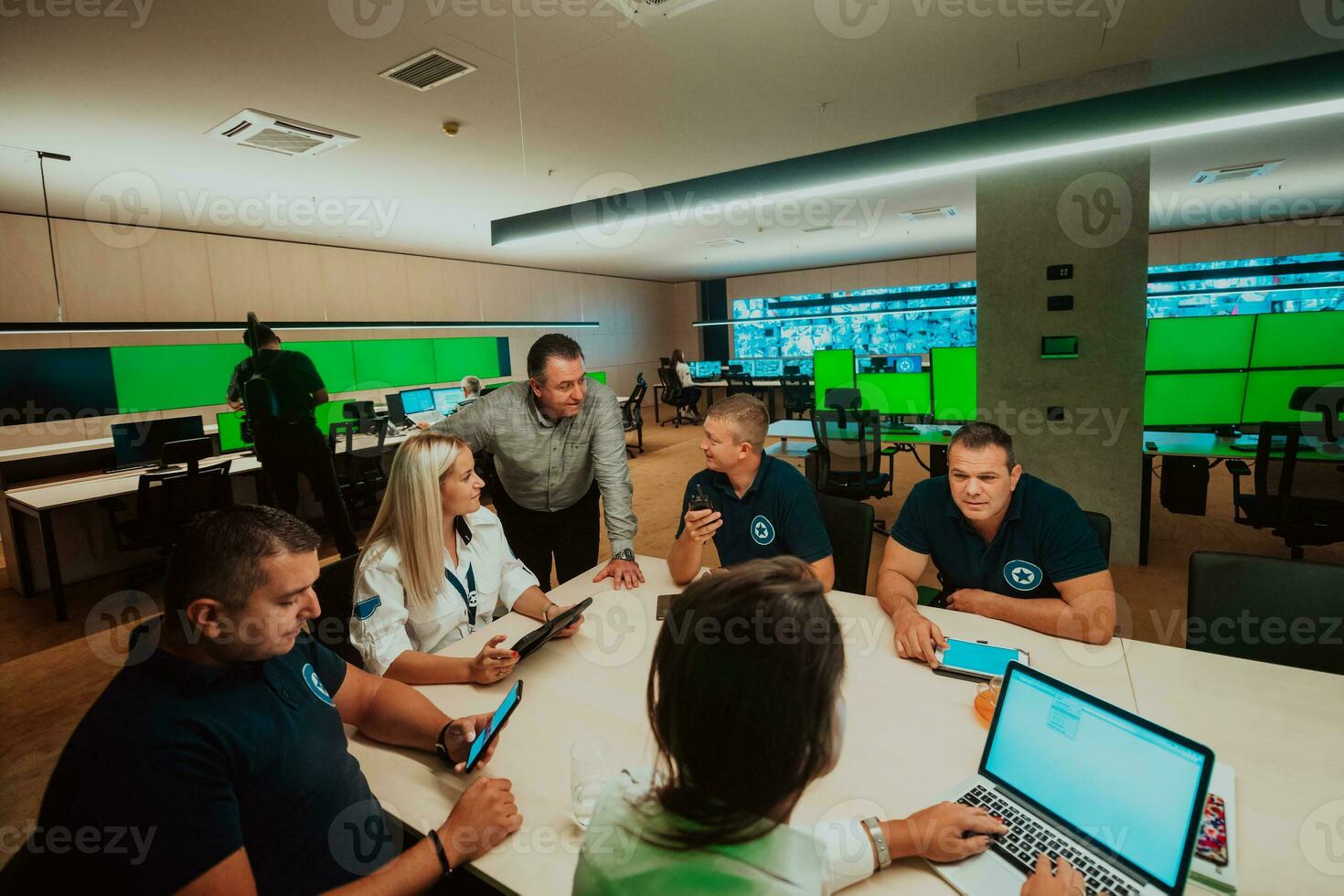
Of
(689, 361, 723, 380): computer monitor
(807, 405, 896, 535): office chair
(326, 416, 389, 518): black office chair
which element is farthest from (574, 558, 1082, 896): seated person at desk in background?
(689, 361, 723, 380): computer monitor

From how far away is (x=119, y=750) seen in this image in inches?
33.0

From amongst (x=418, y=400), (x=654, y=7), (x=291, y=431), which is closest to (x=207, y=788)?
(x=654, y=7)

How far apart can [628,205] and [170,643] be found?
274cm

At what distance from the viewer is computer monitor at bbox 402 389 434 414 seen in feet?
25.3

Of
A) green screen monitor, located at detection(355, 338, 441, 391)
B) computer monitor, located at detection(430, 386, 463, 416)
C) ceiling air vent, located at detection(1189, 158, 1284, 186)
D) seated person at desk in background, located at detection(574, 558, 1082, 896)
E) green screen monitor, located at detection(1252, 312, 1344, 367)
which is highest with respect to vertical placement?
ceiling air vent, located at detection(1189, 158, 1284, 186)

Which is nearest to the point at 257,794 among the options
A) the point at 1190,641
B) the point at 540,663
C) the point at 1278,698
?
the point at 540,663

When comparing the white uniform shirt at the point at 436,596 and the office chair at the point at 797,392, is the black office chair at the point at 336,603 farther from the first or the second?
the office chair at the point at 797,392

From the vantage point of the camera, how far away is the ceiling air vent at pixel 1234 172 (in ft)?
18.4

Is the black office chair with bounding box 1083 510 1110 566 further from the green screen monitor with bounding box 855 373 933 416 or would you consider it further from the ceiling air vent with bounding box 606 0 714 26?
the green screen monitor with bounding box 855 373 933 416

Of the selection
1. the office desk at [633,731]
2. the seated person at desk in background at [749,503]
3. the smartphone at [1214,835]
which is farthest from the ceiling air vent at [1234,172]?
the smartphone at [1214,835]

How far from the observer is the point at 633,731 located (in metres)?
1.35

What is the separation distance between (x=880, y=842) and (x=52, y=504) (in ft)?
17.2

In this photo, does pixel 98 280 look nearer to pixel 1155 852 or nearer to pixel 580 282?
pixel 580 282

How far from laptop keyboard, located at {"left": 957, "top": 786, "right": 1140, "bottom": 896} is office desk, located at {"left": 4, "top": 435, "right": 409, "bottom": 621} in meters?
3.99
